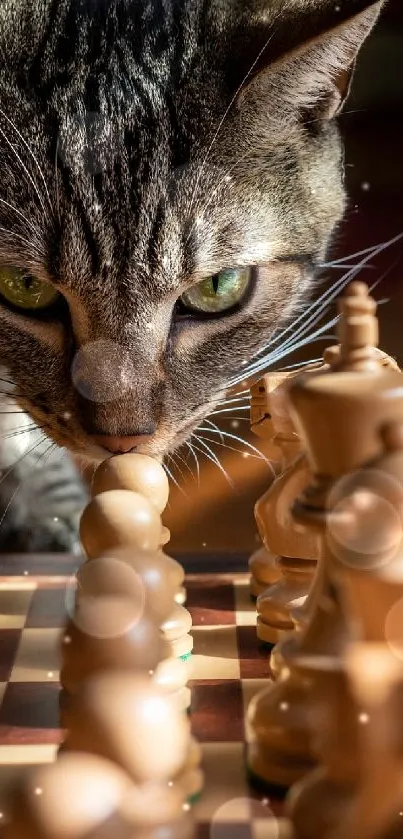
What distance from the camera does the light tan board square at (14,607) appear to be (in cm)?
89

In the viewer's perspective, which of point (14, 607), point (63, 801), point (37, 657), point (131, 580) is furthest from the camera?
point (14, 607)

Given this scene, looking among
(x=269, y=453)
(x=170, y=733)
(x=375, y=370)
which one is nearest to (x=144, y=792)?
(x=170, y=733)

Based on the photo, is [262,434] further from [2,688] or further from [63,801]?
[63,801]

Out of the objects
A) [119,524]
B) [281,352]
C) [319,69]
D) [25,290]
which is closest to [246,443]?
[281,352]

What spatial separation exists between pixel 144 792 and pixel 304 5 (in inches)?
32.7

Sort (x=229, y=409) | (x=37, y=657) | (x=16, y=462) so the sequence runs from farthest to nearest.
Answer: (x=16, y=462)
(x=229, y=409)
(x=37, y=657)

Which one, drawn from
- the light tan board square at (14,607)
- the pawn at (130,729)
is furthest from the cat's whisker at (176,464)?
the pawn at (130,729)

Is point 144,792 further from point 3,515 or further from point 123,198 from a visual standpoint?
point 3,515

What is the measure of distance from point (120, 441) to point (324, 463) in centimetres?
50

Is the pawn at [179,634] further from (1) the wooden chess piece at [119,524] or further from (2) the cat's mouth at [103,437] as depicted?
(2) the cat's mouth at [103,437]

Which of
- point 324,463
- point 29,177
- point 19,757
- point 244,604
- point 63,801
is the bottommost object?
point 244,604

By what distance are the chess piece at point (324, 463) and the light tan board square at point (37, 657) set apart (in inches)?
11.0

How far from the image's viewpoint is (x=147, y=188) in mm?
965

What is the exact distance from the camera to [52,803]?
41 cm
